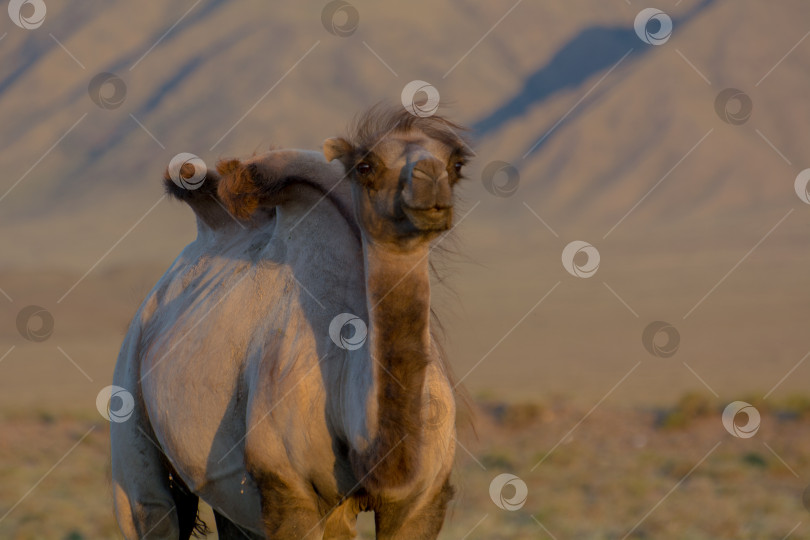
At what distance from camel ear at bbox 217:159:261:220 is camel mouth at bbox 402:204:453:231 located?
159 cm

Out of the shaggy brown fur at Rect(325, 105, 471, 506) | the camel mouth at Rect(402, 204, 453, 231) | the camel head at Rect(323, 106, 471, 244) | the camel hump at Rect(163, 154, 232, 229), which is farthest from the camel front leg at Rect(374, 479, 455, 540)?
the camel hump at Rect(163, 154, 232, 229)

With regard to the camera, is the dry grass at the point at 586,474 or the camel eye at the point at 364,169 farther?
the dry grass at the point at 586,474

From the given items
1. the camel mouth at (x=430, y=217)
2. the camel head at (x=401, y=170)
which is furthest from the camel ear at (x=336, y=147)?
the camel mouth at (x=430, y=217)

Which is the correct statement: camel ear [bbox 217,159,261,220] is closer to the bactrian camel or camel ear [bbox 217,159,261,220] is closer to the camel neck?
the bactrian camel

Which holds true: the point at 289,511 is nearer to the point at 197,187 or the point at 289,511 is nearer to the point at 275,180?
the point at 275,180

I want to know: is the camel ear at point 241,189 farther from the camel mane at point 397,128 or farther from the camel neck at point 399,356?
the camel neck at point 399,356

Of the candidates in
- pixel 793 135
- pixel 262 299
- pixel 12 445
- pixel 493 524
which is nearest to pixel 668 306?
pixel 793 135

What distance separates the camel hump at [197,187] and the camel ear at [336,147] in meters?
1.63

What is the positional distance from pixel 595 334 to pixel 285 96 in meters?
26.5

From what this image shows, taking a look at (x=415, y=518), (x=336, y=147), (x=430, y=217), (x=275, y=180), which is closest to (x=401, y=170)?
(x=430, y=217)

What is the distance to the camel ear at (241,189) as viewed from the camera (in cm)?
712

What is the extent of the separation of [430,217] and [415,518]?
1.58 metres

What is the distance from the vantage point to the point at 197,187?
7.88 m

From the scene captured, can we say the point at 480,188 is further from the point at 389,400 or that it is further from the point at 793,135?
the point at 389,400
